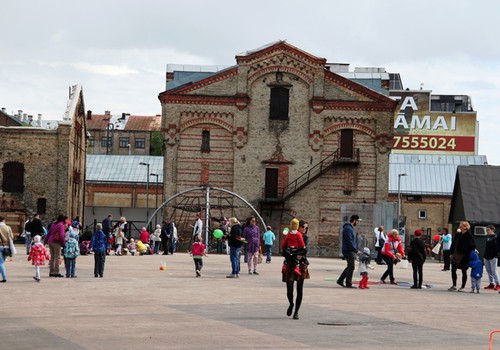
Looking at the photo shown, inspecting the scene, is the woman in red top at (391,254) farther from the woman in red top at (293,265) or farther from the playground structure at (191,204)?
the playground structure at (191,204)

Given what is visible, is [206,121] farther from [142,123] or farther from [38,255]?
[142,123]

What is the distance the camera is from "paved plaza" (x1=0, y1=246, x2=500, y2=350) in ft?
44.3

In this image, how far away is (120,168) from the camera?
91.9 m

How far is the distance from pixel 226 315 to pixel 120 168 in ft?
248

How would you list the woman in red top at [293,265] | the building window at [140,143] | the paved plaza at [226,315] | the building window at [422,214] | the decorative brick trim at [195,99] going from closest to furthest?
the paved plaza at [226,315], the woman in red top at [293,265], the decorative brick trim at [195,99], the building window at [422,214], the building window at [140,143]

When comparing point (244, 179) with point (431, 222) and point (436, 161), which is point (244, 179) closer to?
point (431, 222)

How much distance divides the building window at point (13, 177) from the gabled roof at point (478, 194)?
25.8 meters

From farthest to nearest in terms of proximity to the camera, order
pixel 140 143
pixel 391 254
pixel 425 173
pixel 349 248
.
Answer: pixel 140 143 < pixel 425 173 < pixel 391 254 < pixel 349 248

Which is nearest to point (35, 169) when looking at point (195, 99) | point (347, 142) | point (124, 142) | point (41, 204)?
point (41, 204)

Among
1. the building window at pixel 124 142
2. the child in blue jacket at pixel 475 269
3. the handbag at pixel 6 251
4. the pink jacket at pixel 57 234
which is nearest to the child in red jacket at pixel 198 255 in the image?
the pink jacket at pixel 57 234

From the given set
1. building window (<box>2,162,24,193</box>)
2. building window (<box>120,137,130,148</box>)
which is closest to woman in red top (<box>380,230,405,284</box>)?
building window (<box>2,162,24,193</box>)

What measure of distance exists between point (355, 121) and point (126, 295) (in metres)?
40.8

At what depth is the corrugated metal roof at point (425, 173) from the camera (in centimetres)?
8094

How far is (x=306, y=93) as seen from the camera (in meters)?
60.5
